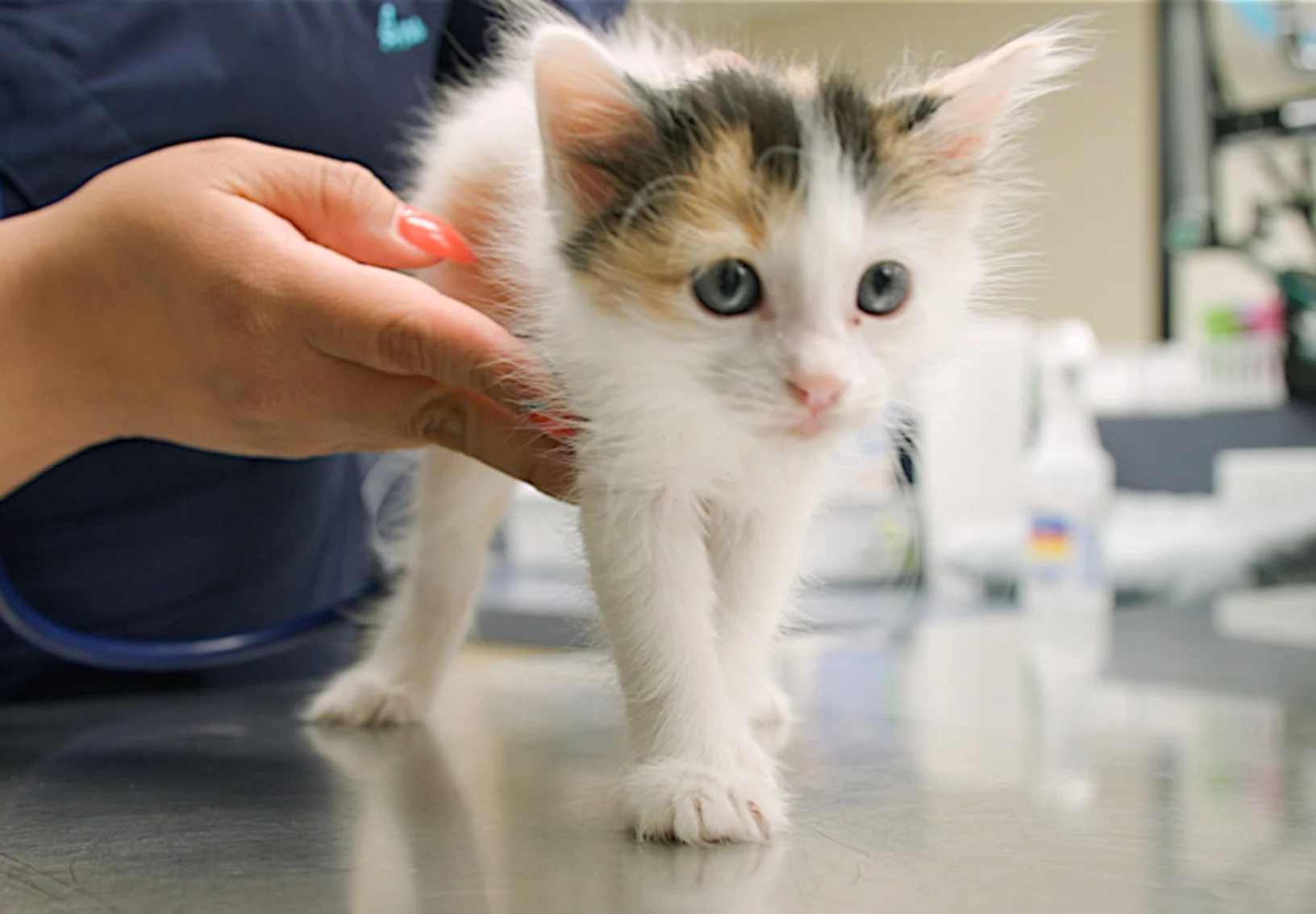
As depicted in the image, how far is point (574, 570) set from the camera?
877 millimetres

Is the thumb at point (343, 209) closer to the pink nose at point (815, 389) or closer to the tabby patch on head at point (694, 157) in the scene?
the tabby patch on head at point (694, 157)

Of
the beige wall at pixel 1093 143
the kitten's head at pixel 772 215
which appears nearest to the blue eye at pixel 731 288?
the kitten's head at pixel 772 215

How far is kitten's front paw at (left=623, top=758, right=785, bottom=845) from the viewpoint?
0.63 meters

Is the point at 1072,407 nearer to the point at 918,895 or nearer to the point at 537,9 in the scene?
the point at 537,9

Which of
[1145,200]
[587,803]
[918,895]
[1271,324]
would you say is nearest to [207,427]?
[587,803]

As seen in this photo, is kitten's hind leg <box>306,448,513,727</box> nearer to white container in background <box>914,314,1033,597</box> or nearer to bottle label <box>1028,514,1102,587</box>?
bottle label <box>1028,514,1102,587</box>

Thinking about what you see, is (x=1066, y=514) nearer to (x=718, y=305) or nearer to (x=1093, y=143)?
(x=718, y=305)

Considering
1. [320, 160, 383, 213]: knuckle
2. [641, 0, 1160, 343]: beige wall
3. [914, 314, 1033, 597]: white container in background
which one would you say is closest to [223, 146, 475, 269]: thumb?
[320, 160, 383, 213]: knuckle

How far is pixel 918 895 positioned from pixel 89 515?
0.98 m

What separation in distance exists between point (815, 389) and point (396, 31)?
2.72ft

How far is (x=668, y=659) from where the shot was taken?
72 centimetres

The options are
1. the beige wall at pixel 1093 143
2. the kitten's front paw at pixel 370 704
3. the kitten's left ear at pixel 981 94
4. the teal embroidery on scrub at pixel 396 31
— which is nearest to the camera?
the kitten's left ear at pixel 981 94

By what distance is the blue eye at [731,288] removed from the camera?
654 mm

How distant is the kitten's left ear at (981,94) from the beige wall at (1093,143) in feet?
6.79
